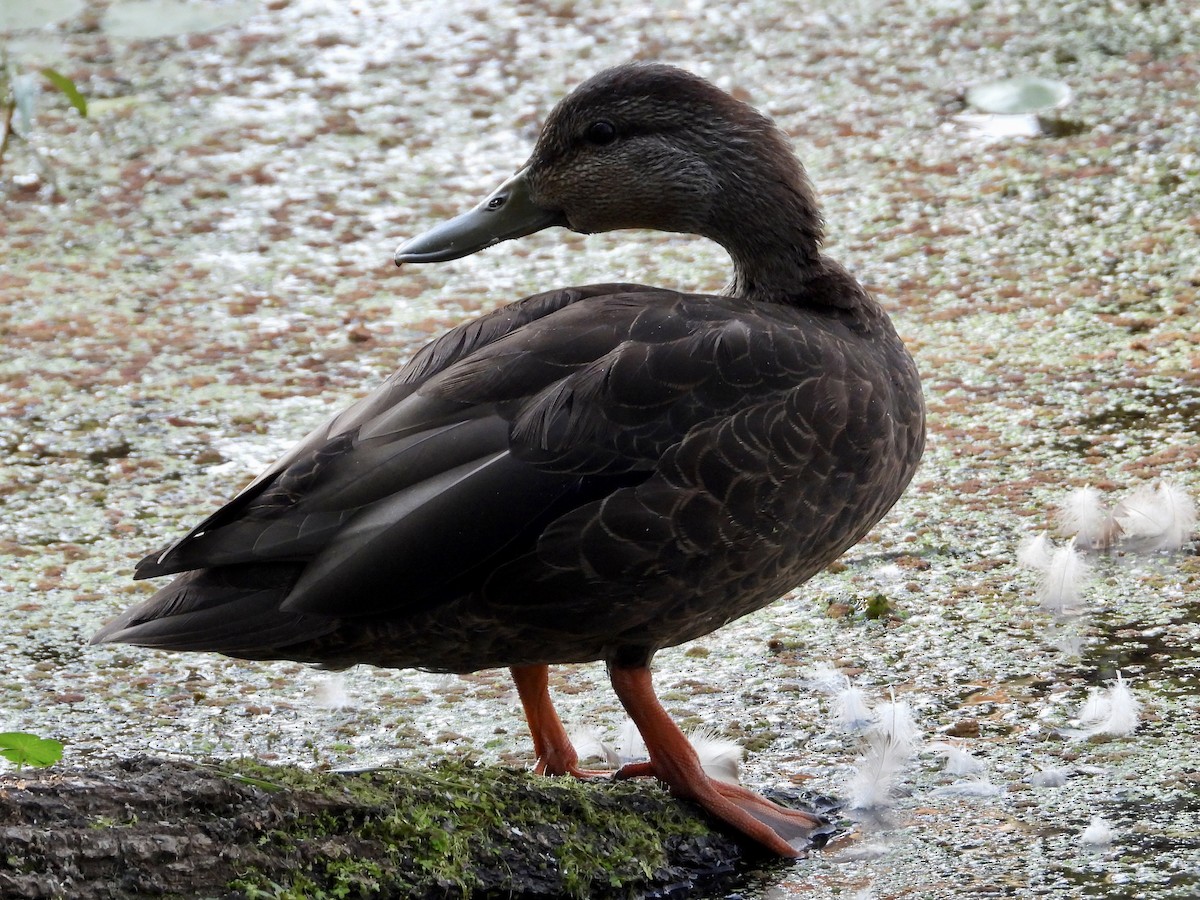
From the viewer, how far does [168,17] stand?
21.2 feet

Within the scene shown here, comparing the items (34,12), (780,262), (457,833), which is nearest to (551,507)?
(457,833)

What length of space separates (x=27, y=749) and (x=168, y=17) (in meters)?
4.83

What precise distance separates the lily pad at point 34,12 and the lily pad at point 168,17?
0.16 metres

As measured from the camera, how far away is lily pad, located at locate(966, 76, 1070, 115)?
5488 mm

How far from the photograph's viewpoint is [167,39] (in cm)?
635

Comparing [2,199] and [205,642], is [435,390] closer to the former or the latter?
[205,642]

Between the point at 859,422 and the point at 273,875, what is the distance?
1.20 metres

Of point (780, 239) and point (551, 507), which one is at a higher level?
point (780, 239)

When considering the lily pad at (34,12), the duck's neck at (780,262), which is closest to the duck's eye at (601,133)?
the duck's neck at (780,262)

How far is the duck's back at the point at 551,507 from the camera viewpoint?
2.55m

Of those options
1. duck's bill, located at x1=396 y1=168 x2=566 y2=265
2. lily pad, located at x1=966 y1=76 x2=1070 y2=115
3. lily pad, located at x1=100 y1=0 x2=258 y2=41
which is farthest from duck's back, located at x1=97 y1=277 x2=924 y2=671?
lily pad, located at x1=100 y1=0 x2=258 y2=41

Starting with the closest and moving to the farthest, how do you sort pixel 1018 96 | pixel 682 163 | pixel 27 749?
1. pixel 27 749
2. pixel 682 163
3. pixel 1018 96

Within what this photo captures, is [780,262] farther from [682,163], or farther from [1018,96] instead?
[1018,96]

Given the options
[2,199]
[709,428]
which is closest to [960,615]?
[709,428]
